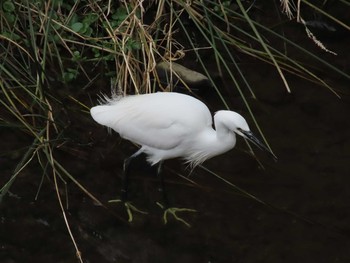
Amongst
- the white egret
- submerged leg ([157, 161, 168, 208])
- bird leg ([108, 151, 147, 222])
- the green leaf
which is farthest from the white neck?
the green leaf

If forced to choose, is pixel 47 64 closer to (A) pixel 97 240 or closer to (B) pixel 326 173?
(A) pixel 97 240

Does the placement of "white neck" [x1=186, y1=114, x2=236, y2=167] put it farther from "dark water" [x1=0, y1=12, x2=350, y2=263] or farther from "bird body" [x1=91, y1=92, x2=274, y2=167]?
"dark water" [x1=0, y1=12, x2=350, y2=263]

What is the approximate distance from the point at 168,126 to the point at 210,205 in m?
0.38

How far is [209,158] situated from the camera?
3.01 metres

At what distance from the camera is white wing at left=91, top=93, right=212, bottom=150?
2.77 m

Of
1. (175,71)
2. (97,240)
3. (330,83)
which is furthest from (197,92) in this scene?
(97,240)

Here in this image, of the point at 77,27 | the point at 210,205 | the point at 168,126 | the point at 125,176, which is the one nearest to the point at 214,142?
the point at 168,126

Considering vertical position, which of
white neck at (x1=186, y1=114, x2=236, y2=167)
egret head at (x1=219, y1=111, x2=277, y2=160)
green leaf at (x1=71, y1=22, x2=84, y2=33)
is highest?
egret head at (x1=219, y1=111, x2=277, y2=160)

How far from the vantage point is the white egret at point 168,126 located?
2.76m

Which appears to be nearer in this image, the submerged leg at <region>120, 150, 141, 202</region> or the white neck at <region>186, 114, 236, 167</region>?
the white neck at <region>186, 114, 236, 167</region>

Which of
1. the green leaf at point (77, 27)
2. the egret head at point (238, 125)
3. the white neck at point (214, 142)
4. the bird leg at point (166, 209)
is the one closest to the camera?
the egret head at point (238, 125)

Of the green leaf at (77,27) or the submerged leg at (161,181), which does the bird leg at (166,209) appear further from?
the green leaf at (77,27)

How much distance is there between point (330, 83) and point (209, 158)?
2.62 feet


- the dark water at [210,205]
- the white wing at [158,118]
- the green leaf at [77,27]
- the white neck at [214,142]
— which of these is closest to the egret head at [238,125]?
the white neck at [214,142]
